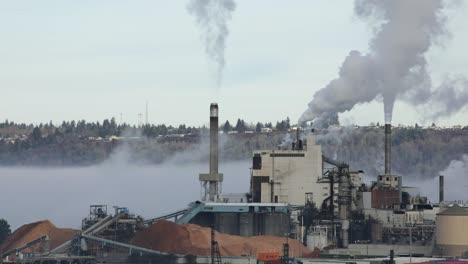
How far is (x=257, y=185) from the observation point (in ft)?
594

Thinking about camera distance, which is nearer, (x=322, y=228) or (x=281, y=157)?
(x=322, y=228)

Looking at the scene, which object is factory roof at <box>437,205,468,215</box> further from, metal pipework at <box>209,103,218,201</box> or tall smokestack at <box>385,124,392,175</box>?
metal pipework at <box>209,103,218,201</box>

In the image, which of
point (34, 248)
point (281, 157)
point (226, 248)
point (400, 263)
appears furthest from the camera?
point (281, 157)

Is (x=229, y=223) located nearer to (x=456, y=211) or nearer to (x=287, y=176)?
(x=287, y=176)

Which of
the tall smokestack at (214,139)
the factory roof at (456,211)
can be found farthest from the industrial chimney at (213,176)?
the factory roof at (456,211)

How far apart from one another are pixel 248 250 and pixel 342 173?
24509 mm

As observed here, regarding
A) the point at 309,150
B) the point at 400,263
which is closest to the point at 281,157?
the point at 309,150

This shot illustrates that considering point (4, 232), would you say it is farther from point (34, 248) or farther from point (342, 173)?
point (342, 173)

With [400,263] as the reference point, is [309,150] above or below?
above

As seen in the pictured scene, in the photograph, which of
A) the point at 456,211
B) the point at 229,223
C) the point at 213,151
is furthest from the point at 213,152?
the point at 456,211

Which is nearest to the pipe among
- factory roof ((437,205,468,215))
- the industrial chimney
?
the industrial chimney

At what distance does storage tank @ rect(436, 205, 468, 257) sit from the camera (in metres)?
154

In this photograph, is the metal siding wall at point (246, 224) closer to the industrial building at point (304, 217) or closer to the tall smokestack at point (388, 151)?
the industrial building at point (304, 217)

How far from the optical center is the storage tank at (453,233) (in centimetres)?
15412
